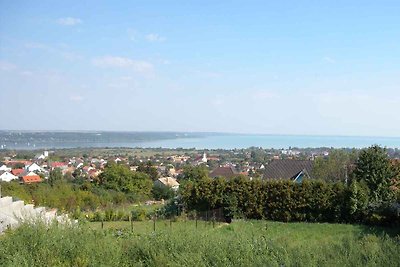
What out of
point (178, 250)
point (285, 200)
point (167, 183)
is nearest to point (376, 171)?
point (285, 200)

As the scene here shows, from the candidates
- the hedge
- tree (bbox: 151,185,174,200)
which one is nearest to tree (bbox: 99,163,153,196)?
tree (bbox: 151,185,174,200)

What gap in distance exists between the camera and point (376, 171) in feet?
52.2

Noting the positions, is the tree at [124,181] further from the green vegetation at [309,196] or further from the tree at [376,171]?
the tree at [376,171]

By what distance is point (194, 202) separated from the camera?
1633 centimetres

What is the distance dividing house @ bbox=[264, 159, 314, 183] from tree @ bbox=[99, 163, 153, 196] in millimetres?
6601

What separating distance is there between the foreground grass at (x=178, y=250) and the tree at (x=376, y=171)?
10.3 metres

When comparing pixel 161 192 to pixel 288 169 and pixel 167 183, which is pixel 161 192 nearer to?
pixel 167 183

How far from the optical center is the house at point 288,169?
22969mm

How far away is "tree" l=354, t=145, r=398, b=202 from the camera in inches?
594

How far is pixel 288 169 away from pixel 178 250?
18910mm

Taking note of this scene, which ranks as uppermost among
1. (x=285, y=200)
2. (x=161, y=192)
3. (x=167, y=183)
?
(x=285, y=200)

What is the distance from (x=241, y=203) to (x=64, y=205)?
6.90 metres

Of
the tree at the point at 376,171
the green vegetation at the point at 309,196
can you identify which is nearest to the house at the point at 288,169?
the tree at the point at 376,171

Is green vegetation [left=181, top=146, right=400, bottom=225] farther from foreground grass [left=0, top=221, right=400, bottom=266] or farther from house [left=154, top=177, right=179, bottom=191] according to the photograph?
foreground grass [left=0, top=221, right=400, bottom=266]
